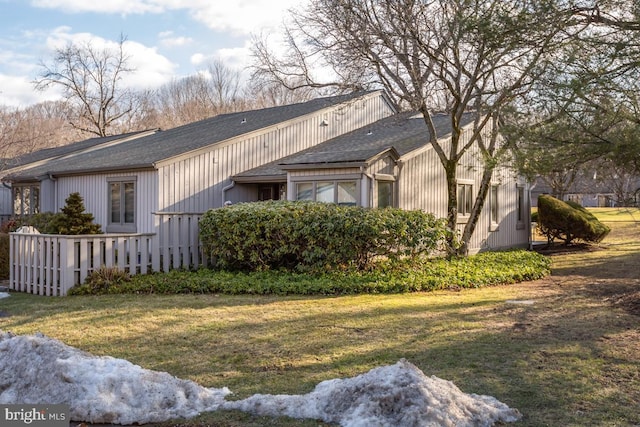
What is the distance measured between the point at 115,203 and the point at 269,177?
14.7ft

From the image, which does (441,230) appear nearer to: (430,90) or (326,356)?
(430,90)

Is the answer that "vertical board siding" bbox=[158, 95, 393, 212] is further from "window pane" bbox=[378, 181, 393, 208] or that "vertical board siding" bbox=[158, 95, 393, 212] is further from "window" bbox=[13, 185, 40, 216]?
"window" bbox=[13, 185, 40, 216]

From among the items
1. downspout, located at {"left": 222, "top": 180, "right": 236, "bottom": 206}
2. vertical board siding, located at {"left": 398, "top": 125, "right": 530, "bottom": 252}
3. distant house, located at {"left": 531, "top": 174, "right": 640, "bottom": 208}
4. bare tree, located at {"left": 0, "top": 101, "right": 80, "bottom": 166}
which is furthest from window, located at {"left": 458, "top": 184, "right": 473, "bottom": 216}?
bare tree, located at {"left": 0, "top": 101, "right": 80, "bottom": 166}

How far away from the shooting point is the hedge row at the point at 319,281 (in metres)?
10.2

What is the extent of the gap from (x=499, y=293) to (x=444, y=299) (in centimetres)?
151

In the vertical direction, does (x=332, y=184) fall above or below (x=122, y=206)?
above

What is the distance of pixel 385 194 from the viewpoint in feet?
46.1

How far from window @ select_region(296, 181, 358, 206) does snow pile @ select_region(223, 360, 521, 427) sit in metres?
9.28

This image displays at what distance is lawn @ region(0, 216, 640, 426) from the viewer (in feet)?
15.7

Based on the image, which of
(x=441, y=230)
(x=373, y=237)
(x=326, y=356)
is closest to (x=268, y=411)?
(x=326, y=356)

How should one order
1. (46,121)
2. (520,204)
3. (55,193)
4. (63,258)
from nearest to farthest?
(63,258) < (55,193) < (520,204) < (46,121)

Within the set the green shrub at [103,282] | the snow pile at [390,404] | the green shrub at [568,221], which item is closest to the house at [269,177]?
the green shrub at [103,282]

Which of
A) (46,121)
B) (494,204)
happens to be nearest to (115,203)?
(494,204)

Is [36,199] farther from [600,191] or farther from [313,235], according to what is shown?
[600,191]
